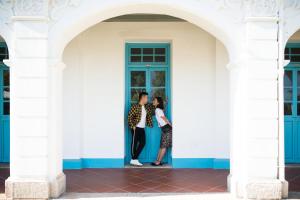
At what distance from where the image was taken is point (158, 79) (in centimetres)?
929

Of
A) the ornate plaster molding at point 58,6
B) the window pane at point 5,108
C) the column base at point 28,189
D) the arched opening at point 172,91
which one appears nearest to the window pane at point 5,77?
the window pane at point 5,108

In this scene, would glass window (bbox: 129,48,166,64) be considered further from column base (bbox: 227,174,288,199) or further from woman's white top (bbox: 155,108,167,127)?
column base (bbox: 227,174,288,199)

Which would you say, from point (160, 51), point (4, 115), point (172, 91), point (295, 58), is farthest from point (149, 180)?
point (295, 58)

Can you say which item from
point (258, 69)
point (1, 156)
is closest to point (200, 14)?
point (258, 69)

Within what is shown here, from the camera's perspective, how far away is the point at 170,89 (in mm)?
9227

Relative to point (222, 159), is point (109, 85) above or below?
above

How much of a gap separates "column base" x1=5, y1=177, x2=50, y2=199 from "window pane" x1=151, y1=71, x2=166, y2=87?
396 cm

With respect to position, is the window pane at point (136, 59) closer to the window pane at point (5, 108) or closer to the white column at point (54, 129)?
the white column at point (54, 129)

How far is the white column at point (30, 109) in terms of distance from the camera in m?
6.17

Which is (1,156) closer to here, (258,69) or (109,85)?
(109,85)

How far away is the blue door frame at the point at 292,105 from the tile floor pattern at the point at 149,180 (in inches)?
21.8

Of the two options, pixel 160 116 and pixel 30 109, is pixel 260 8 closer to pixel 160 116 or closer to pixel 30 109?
pixel 160 116

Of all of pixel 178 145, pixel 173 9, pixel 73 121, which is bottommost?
pixel 178 145

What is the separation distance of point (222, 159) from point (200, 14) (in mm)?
3838
